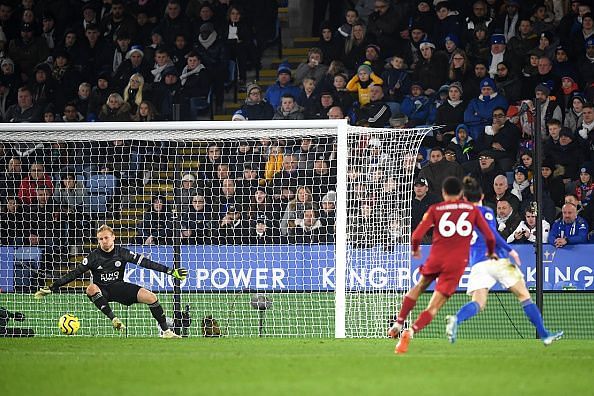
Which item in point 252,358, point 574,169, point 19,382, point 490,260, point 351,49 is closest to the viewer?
point 19,382

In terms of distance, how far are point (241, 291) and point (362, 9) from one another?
32.3 ft

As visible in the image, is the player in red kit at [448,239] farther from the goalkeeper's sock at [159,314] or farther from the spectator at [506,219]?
the spectator at [506,219]

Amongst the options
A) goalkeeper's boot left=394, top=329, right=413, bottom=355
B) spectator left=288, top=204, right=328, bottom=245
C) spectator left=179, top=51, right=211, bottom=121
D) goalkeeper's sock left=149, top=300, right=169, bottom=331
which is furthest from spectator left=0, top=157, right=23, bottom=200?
goalkeeper's boot left=394, top=329, right=413, bottom=355

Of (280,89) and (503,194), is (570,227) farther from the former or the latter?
(280,89)

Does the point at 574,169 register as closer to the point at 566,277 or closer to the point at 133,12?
the point at 566,277

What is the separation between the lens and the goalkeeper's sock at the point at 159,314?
14875 millimetres

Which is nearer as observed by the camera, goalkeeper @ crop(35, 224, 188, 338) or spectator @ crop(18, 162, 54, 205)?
goalkeeper @ crop(35, 224, 188, 338)

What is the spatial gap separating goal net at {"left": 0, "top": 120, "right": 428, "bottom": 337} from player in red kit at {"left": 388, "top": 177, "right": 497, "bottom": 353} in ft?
10.2

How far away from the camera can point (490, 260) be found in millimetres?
11898

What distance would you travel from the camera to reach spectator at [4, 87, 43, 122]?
2214 cm

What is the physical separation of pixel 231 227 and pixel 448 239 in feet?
18.6

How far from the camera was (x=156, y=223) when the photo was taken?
57.3 feet

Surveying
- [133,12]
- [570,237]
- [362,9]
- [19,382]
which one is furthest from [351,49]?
[19,382]

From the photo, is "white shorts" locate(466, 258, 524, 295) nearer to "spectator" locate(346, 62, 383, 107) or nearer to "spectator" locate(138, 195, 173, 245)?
"spectator" locate(138, 195, 173, 245)
